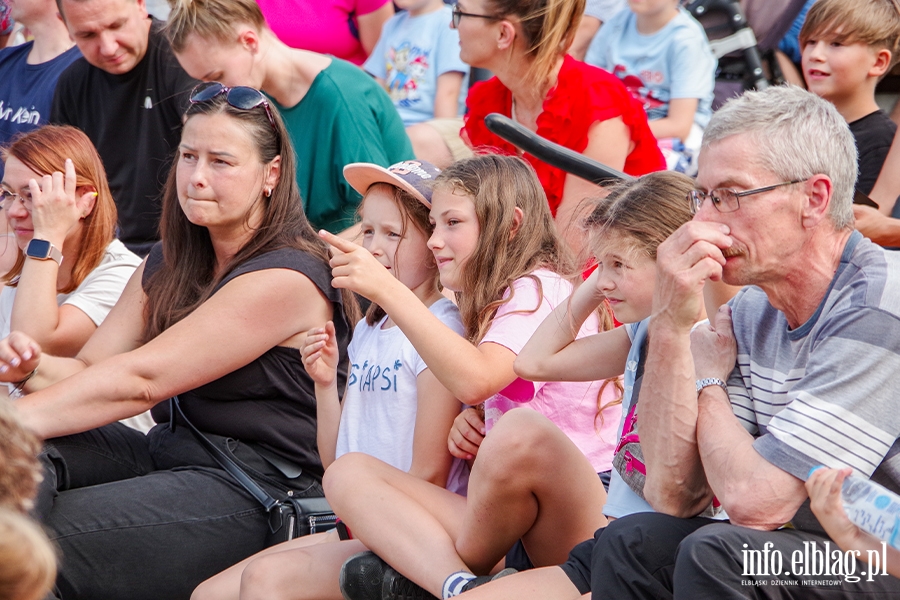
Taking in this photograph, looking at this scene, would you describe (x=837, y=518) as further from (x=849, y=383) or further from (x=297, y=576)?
(x=297, y=576)

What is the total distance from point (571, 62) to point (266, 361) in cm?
147

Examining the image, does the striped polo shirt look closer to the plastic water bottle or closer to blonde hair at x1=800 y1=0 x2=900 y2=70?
the plastic water bottle

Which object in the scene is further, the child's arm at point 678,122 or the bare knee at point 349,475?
the child's arm at point 678,122

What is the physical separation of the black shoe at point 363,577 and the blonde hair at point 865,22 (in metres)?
2.43

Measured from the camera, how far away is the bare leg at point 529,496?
6.91 ft

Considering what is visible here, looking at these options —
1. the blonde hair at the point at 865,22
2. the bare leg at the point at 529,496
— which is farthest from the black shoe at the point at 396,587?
the blonde hair at the point at 865,22

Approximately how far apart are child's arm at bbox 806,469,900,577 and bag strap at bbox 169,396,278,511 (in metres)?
1.59

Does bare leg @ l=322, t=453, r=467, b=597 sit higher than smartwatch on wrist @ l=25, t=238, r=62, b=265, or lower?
lower

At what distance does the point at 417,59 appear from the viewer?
4.93 m

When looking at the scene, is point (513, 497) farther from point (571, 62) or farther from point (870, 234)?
point (571, 62)

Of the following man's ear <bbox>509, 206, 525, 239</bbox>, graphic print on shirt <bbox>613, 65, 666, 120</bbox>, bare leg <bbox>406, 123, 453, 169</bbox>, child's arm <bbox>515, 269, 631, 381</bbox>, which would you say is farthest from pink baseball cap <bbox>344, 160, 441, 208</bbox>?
graphic print on shirt <bbox>613, 65, 666, 120</bbox>

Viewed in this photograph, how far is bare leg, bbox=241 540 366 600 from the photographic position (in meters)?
2.41

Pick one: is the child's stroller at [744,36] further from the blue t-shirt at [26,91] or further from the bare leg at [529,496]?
the blue t-shirt at [26,91]

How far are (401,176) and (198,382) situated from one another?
2.62 ft
